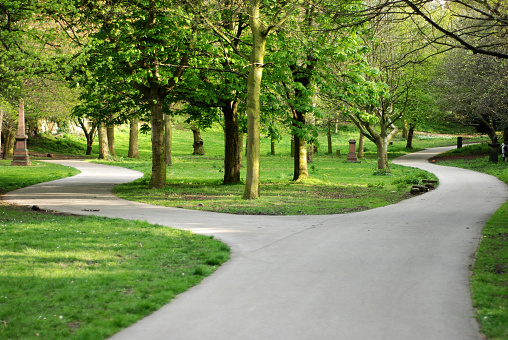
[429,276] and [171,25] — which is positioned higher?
[171,25]

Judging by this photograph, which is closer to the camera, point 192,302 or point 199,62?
point 192,302

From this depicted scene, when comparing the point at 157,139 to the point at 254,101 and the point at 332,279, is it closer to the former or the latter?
the point at 254,101

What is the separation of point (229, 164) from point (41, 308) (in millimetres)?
15802

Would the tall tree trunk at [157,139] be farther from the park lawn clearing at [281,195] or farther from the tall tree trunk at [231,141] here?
the tall tree trunk at [231,141]

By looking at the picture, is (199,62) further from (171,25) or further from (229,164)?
(229,164)

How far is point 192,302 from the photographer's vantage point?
5449 mm

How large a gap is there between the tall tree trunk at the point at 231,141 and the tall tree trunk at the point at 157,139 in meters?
2.84

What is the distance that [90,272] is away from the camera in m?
6.55

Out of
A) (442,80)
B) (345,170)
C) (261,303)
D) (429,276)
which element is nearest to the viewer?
(261,303)

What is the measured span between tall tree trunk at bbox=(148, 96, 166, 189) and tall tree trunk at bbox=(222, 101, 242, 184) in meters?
2.84

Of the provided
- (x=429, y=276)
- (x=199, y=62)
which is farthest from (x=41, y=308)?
(x=199, y=62)

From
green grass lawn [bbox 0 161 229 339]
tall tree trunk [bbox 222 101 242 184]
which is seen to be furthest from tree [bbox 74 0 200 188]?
green grass lawn [bbox 0 161 229 339]

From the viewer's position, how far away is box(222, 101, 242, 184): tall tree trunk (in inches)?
802

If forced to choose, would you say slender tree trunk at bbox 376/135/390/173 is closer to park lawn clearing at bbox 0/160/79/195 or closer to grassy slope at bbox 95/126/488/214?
grassy slope at bbox 95/126/488/214
